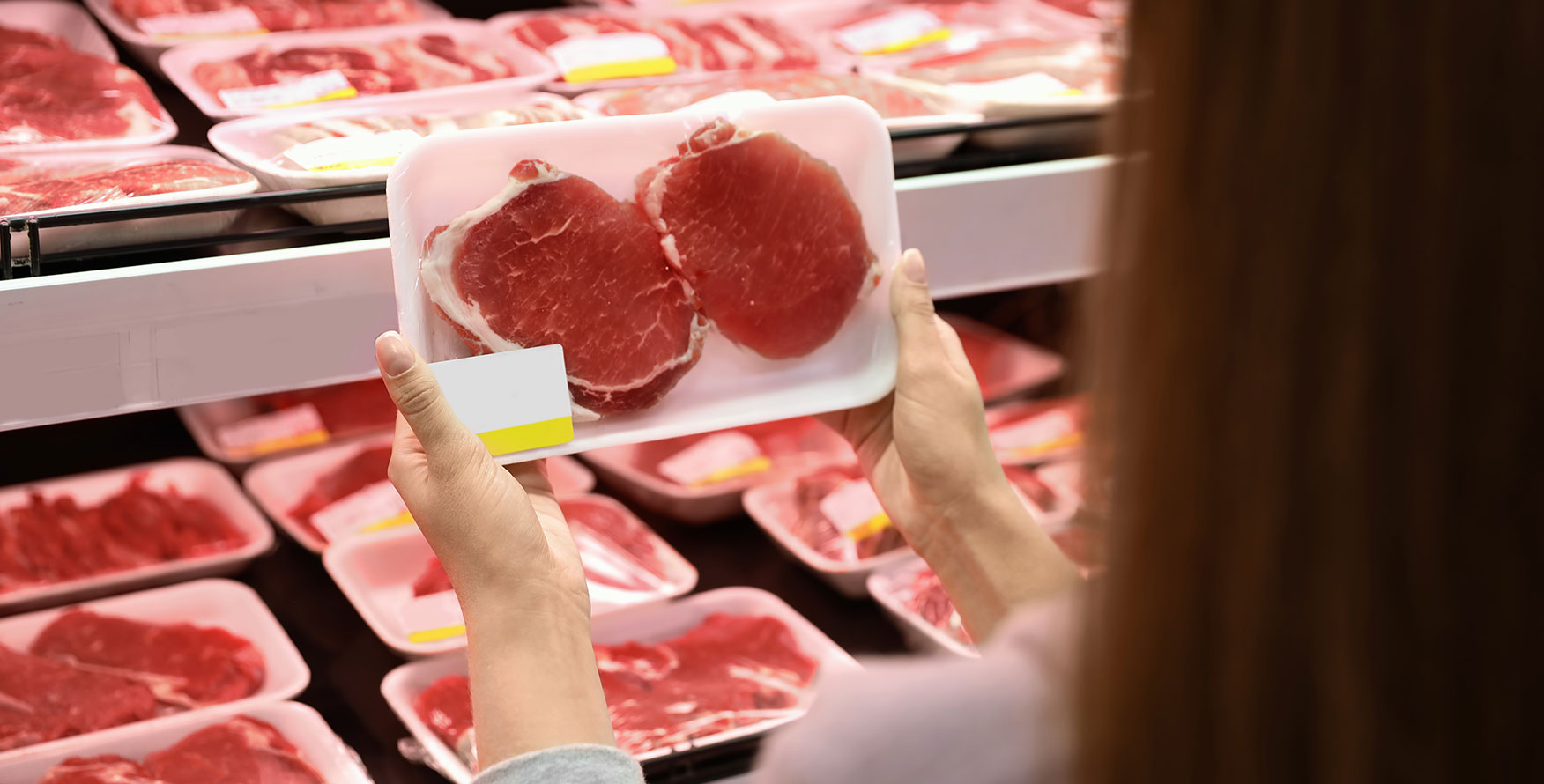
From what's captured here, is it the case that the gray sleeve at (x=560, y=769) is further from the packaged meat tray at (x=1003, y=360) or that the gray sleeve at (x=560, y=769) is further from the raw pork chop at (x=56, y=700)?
the packaged meat tray at (x=1003, y=360)

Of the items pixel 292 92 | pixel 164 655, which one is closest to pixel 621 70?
pixel 292 92

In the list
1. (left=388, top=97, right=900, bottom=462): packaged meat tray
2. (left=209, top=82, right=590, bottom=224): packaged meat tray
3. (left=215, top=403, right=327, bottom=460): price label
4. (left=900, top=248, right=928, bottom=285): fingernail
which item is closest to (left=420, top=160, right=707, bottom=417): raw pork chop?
(left=388, top=97, right=900, bottom=462): packaged meat tray

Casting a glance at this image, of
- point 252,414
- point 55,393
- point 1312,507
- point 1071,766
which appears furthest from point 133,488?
point 1312,507

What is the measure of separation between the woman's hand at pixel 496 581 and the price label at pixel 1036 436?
4.40 feet

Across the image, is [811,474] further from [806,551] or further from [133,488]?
[133,488]

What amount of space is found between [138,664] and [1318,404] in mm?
1625

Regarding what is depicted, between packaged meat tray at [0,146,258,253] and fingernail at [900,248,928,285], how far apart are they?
0.69 m

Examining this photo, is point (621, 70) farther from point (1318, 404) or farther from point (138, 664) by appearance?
point (1318, 404)

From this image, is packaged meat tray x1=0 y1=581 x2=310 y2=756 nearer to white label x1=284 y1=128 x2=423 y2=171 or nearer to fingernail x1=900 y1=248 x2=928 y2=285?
white label x1=284 y1=128 x2=423 y2=171

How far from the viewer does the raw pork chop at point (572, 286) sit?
1256 mm

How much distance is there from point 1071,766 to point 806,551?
1387mm

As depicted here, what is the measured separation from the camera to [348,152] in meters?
1.42

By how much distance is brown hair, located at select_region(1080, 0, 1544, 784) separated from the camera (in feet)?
1.73

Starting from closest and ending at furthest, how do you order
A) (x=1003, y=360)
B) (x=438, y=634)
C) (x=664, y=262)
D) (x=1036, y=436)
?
(x=664, y=262) < (x=438, y=634) < (x=1036, y=436) < (x=1003, y=360)
